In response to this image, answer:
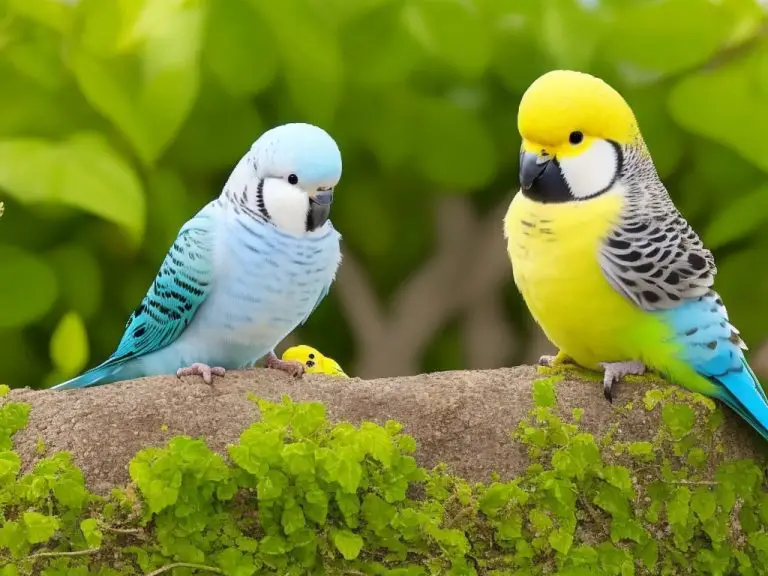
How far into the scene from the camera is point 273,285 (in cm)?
147

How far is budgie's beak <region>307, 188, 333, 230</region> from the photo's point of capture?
57.1 inches

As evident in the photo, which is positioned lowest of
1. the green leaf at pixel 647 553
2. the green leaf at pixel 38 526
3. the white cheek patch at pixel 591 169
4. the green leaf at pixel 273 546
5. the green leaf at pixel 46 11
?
the green leaf at pixel 647 553

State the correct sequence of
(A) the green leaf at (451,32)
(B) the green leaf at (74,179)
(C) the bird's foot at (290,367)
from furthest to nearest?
(A) the green leaf at (451,32)
(B) the green leaf at (74,179)
(C) the bird's foot at (290,367)

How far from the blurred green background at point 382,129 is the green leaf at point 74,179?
72mm

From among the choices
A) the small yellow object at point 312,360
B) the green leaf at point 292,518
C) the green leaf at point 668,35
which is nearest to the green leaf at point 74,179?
the small yellow object at point 312,360

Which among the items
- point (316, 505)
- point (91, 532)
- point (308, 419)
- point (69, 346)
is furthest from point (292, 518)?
point (69, 346)

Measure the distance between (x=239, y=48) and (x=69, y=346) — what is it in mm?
855

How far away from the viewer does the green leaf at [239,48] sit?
235 centimetres

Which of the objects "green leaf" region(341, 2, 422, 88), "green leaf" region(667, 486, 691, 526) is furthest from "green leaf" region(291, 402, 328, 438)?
"green leaf" region(341, 2, 422, 88)

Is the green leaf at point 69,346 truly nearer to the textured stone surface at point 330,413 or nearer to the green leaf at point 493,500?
the textured stone surface at point 330,413

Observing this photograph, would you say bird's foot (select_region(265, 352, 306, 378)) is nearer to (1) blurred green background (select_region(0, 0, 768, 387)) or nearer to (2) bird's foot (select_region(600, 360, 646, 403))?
(2) bird's foot (select_region(600, 360, 646, 403))

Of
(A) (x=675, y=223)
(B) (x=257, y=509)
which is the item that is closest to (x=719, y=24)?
(A) (x=675, y=223)

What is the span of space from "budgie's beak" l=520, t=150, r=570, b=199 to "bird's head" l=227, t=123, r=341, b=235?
0.96 ft

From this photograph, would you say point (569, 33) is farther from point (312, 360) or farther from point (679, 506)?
point (679, 506)
